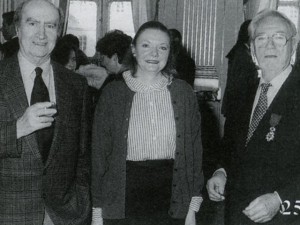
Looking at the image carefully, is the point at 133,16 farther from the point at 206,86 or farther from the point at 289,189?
the point at 289,189

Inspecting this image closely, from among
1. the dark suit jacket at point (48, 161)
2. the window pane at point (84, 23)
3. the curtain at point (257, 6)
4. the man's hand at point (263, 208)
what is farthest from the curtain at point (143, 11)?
the man's hand at point (263, 208)

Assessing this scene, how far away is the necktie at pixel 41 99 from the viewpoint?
2.03 m

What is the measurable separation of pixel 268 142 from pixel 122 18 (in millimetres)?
6167

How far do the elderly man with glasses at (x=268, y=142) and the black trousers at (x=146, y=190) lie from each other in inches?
11.4

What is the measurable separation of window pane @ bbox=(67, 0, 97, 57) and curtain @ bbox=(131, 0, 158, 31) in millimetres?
817

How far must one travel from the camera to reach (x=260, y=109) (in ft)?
6.48

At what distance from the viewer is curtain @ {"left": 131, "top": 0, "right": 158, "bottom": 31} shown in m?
7.12

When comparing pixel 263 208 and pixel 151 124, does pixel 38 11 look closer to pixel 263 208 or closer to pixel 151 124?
pixel 151 124

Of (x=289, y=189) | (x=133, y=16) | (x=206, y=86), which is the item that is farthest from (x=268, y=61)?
(x=133, y=16)

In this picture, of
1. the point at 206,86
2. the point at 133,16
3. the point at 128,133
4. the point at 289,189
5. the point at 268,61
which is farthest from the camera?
the point at 133,16

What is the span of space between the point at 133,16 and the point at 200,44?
1.17 meters

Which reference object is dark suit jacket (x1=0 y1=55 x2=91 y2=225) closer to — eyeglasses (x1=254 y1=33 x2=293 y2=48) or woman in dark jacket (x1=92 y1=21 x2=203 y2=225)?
woman in dark jacket (x1=92 y1=21 x2=203 y2=225)

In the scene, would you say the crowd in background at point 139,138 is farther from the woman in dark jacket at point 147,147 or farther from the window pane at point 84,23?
the window pane at point 84,23

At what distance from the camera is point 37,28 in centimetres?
210
